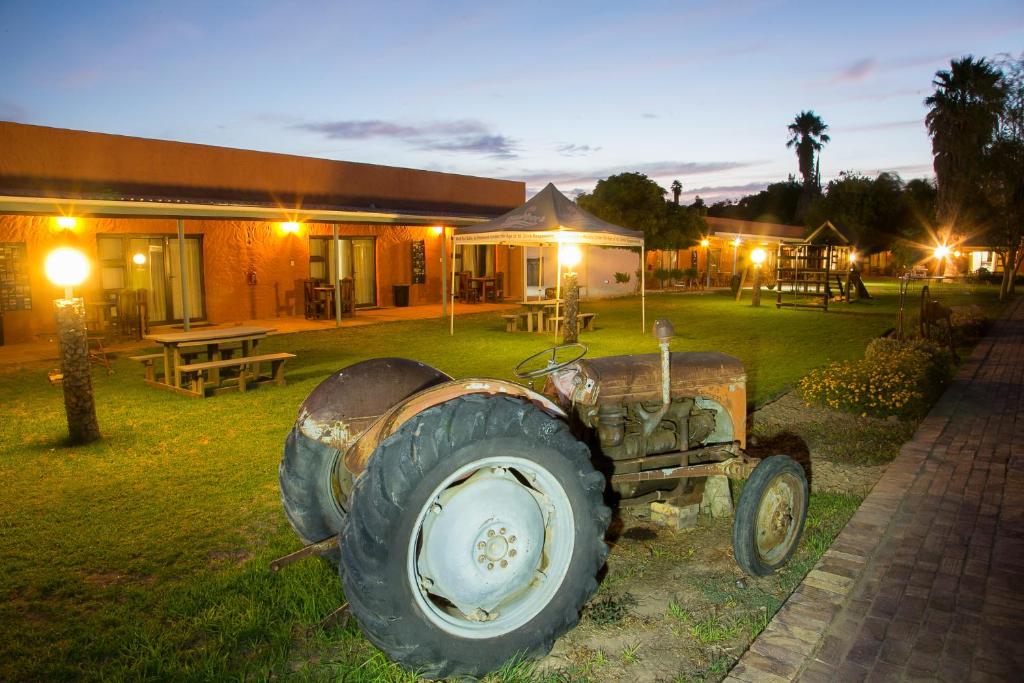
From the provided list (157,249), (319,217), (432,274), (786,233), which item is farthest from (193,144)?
(786,233)

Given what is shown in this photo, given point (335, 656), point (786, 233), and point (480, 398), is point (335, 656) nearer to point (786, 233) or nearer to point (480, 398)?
point (480, 398)

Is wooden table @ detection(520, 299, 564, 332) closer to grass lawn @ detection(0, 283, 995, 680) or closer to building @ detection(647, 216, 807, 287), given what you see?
grass lawn @ detection(0, 283, 995, 680)

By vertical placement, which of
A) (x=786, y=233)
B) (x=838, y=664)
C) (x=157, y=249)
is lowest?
(x=838, y=664)

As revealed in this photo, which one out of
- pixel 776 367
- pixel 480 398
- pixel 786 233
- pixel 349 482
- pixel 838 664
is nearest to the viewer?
pixel 480 398

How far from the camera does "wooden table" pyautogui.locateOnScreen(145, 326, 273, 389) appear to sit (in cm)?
902

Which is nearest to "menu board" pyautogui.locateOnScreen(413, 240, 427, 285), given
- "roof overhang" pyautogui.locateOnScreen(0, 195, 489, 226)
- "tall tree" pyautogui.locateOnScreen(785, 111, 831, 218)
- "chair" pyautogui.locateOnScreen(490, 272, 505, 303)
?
"chair" pyautogui.locateOnScreen(490, 272, 505, 303)

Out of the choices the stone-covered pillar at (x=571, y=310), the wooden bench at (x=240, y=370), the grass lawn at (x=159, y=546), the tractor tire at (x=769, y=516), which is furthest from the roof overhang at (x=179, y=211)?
the tractor tire at (x=769, y=516)

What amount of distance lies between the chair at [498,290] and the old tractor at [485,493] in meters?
19.7

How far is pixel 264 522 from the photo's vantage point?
455 cm

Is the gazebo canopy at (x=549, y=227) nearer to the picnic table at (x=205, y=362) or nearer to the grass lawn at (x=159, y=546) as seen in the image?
the grass lawn at (x=159, y=546)

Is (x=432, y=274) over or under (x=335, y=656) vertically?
over

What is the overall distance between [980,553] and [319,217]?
14.7m

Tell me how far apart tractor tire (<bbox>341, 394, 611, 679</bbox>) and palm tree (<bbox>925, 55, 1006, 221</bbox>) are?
33.1 metres

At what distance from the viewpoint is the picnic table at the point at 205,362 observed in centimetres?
875
